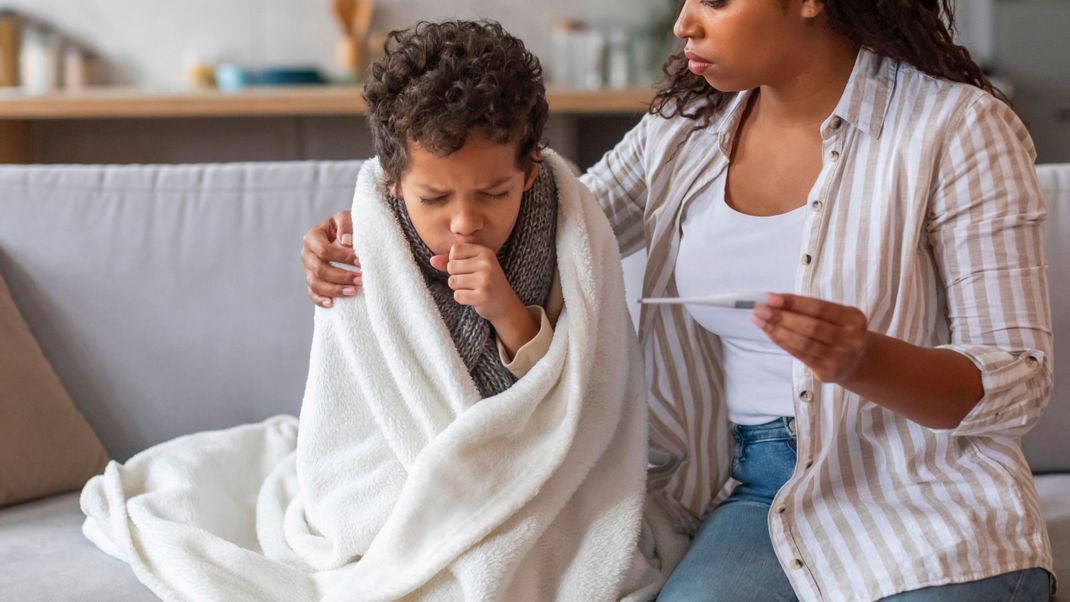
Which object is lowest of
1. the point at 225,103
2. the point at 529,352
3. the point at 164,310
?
the point at 225,103

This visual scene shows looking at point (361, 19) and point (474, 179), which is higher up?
point (474, 179)

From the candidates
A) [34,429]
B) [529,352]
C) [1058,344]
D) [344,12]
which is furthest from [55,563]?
[344,12]

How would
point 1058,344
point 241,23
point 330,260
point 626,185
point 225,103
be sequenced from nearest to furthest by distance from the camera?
point 330,260 < point 626,185 < point 1058,344 < point 225,103 < point 241,23

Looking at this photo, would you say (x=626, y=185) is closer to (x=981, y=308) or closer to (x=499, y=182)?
(x=499, y=182)

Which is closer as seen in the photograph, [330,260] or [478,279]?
[478,279]

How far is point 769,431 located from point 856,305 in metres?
0.21

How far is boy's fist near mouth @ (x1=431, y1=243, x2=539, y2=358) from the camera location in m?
1.31

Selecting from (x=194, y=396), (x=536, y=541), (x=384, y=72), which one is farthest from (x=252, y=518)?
(x=384, y=72)

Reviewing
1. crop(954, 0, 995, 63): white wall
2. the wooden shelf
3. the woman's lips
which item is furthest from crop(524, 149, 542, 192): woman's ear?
crop(954, 0, 995, 63): white wall

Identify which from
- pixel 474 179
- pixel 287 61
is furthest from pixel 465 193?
pixel 287 61

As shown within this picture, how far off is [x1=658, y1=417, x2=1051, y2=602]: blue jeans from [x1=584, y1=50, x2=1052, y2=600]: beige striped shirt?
0.8 inches

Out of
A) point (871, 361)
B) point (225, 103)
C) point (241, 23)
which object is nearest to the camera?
point (871, 361)

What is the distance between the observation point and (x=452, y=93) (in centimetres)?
127

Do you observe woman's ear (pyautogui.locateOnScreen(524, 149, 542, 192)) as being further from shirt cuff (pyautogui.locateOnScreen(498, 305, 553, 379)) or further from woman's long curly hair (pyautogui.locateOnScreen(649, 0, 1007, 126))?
woman's long curly hair (pyautogui.locateOnScreen(649, 0, 1007, 126))
